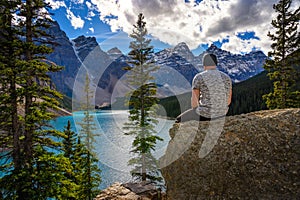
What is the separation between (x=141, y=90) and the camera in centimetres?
1552

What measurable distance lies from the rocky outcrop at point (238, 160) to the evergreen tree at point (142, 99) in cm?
1011

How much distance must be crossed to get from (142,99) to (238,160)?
11.9 metres

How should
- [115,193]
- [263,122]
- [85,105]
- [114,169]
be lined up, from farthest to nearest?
[114,169]
[85,105]
[115,193]
[263,122]

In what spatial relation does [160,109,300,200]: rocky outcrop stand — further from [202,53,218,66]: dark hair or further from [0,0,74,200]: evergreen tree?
[0,0,74,200]: evergreen tree

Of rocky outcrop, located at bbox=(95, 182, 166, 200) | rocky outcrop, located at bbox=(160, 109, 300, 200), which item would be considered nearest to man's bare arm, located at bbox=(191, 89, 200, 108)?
rocky outcrop, located at bbox=(160, 109, 300, 200)

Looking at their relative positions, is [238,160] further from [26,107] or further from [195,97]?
[26,107]

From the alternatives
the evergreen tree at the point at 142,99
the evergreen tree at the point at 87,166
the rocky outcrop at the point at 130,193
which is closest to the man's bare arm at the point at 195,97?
the rocky outcrop at the point at 130,193

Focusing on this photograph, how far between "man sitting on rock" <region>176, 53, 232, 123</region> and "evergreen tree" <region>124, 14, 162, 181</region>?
33.3 feet

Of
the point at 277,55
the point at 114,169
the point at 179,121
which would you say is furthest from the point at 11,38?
the point at 114,169

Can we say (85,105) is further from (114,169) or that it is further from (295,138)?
(295,138)

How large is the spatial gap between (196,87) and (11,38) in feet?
27.3

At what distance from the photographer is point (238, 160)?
4098 mm

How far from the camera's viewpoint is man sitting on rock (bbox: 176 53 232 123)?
17.2ft

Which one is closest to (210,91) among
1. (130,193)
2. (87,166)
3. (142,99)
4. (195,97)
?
(195,97)
